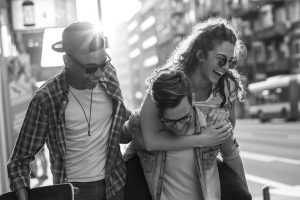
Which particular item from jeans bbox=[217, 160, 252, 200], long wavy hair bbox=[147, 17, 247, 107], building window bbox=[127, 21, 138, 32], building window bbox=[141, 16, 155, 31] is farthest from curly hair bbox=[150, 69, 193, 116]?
building window bbox=[127, 21, 138, 32]

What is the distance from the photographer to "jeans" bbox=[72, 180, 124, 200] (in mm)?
2586

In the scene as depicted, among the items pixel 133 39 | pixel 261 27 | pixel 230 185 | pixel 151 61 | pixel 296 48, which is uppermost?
pixel 133 39

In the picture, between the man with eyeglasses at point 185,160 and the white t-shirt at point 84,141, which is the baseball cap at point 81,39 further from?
the man with eyeglasses at point 185,160

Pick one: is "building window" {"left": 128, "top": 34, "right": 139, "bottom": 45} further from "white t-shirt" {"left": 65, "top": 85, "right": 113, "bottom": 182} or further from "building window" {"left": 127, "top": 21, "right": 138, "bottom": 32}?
"white t-shirt" {"left": 65, "top": 85, "right": 113, "bottom": 182}

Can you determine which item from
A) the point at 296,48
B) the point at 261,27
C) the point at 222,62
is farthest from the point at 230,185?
the point at 261,27

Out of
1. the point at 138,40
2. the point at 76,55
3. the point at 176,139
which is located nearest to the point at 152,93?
the point at 176,139

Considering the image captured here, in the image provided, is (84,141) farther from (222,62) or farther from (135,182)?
(222,62)

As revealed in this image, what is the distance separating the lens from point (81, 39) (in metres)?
2.46

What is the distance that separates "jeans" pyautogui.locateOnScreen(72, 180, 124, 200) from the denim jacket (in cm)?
23

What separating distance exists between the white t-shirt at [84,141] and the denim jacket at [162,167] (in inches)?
6.5

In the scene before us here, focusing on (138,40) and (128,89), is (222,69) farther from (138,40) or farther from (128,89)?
(128,89)

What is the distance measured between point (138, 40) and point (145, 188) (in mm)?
124284

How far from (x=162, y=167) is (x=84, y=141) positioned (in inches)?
16.3

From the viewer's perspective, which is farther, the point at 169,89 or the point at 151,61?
the point at 151,61
